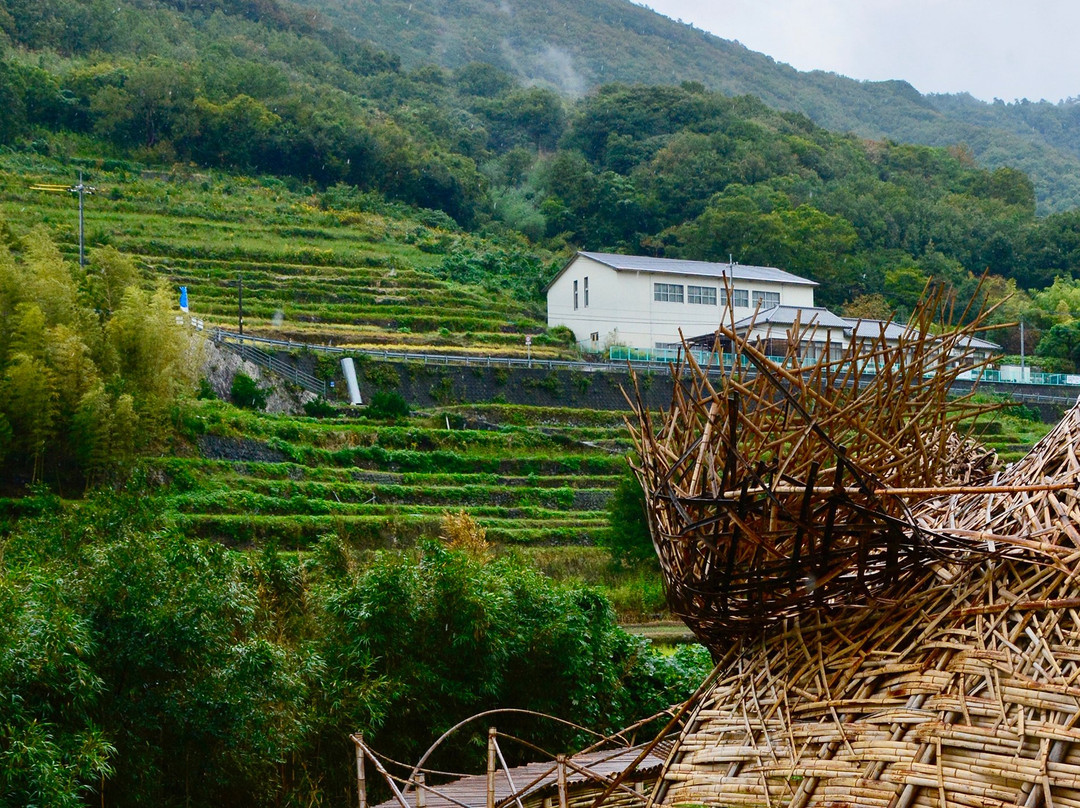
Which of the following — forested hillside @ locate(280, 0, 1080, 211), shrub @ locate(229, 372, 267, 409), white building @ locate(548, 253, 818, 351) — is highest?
forested hillside @ locate(280, 0, 1080, 211)

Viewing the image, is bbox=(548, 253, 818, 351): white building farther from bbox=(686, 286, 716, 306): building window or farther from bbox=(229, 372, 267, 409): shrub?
bbox=(229, 372, 267, 409): shrub

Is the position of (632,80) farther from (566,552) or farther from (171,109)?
(566,552)

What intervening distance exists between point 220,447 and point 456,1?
141 meters

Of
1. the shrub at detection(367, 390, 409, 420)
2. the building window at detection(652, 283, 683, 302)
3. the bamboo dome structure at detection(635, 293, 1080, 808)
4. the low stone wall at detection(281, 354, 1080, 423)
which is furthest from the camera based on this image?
the building window at detection(652, 283, 683, 302)

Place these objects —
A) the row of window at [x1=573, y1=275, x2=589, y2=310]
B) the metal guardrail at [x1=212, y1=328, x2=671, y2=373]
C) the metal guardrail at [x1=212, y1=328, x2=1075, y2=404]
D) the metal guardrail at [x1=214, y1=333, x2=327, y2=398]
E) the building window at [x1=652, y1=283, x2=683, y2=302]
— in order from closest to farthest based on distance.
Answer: the metal guardrail at [x1=214, y1=333, x2=327, y2=398] → the metal guardrail at [x1=212, y1=328, x2=1075, y2=404] → the metal guardrail at [x1=212, y1=328, x2=671, y2=373] → the building window at [x1=652, y1=283, x2=683, y2=302] → the row of window at [x1=573, y1=275, x2=589, y2=310]

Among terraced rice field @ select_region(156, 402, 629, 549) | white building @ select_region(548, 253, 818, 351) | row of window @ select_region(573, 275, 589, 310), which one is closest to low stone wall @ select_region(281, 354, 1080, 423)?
terraced rice field @ select_region(156, 402, 629, 549)

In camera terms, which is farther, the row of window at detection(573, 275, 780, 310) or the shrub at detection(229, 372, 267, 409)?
the row of window at detection(573, 275, 780, 310)

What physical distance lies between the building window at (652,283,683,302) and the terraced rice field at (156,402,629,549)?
10511 millimetres

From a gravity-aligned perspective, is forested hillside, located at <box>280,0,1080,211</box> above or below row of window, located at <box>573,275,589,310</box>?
above

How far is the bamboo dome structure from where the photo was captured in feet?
13.7

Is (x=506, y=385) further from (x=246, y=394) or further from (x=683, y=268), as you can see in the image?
(x=683, y=268)

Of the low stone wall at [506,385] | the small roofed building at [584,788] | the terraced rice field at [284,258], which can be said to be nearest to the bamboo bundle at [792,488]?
the small roofed building at [584,788]

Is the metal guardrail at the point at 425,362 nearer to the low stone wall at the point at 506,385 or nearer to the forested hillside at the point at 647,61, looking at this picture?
the low stone wall at the point at 506,385

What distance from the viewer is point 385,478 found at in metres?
27.2
